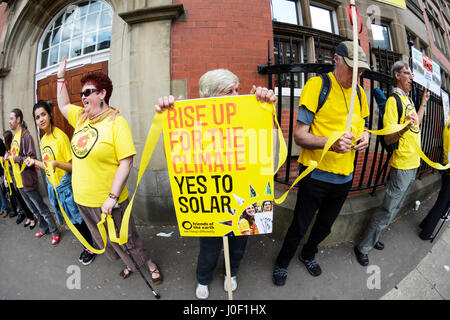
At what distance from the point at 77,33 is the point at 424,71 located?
624 centimetres

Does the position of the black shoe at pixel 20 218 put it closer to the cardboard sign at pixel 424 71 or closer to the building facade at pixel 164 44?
the building facade at pixel 164 44

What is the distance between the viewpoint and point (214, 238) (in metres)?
1.63

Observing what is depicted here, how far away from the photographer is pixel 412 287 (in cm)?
196

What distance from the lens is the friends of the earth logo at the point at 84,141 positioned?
156 centimetres

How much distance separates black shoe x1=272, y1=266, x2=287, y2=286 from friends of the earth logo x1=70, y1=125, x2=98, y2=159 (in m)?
2.25

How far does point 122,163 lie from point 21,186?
2.61 metres

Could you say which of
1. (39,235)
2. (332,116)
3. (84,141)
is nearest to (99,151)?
(84,141)

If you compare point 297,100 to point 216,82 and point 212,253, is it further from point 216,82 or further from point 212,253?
point 212,253

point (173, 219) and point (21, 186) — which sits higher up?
point (21, 186)

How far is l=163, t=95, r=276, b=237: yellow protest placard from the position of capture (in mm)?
1299

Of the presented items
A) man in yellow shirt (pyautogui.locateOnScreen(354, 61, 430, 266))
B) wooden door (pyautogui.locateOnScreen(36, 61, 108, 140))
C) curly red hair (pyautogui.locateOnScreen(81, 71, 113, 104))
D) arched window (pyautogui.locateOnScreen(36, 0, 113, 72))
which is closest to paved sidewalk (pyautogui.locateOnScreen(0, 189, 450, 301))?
man in yellow shirt (pyautogui.locateOnScreen(354, 61, 430, 266))

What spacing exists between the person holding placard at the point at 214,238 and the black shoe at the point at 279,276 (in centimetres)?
44
